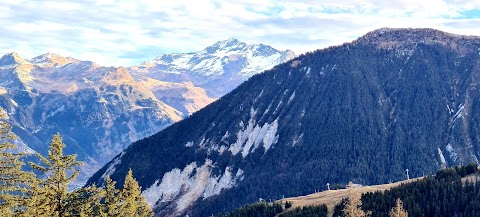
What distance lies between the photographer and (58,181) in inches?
1821

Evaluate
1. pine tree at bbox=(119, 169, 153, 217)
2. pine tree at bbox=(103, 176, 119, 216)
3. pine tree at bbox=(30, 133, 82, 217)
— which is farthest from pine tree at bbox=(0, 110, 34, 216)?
pine tree at bbox=(119, 169, 153, 217)

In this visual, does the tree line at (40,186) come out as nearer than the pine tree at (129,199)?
Yes

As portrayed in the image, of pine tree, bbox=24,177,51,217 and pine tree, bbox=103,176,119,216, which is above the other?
pine tree, bbox=24,177,51,217

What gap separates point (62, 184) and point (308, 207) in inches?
3132

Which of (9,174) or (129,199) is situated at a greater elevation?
(9,174)

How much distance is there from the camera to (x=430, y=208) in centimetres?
9938

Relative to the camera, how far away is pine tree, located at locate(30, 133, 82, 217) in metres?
46.1

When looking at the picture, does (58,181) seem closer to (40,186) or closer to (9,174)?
(40,186)

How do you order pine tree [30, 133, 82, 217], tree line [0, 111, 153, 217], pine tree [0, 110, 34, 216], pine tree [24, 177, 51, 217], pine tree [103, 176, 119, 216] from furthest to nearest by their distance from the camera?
pine tree [103, 176, 119, 216]
pine tree [30, 133, 82, 217]
pine tree [24, 177, 51, 217]
tree line [0, 111, 153, 217]
pine tree [0, 110, 34, 216]

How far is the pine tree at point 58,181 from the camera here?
151 ft

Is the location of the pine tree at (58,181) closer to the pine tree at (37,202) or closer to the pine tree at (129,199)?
the pine tree at (37,202)

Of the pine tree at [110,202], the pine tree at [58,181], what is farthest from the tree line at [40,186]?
the pine tree at [110,202]

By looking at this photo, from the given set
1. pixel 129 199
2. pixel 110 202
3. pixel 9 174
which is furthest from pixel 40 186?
pixel 129 199

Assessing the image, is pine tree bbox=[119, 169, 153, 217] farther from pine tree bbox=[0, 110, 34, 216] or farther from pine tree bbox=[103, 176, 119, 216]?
pine tree bbox=[0, 110, 34, 216]
